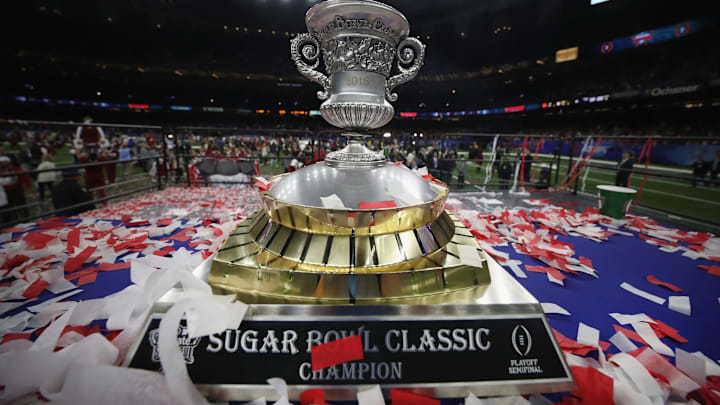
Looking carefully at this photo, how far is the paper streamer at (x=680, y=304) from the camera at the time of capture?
42.9 inches

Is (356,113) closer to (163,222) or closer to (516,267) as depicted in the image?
Answer: (516,267)

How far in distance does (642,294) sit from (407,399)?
1308 millimetres

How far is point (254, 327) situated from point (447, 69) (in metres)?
22.0

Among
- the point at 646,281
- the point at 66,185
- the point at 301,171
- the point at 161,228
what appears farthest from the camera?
the point at 66,185

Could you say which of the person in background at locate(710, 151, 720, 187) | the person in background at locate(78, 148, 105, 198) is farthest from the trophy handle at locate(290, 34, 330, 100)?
the person in background at locate(710, 151, 720, 187)

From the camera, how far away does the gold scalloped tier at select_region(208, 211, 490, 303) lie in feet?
2.46

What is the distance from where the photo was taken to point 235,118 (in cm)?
2477

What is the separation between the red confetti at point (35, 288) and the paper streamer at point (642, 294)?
101 inches

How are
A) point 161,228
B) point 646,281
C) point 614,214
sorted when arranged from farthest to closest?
point 614,214, point 161,228, point 646,281

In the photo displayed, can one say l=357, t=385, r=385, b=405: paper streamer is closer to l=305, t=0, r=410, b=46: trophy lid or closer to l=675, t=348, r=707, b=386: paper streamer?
l=675, t=348, r=707, b=386: paper streamer

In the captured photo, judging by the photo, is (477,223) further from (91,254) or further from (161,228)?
(91,254)

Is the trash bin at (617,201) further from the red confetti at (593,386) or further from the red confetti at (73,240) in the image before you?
the red confetti at (73,240)

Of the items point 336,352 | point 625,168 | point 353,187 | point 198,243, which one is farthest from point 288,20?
point 336,352

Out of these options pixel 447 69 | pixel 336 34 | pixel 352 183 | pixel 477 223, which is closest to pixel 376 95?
pixel 336 34
